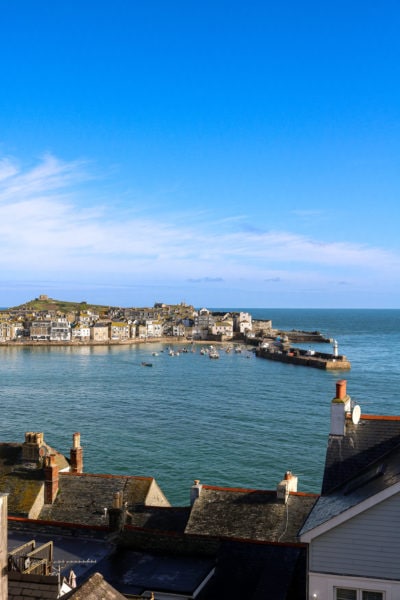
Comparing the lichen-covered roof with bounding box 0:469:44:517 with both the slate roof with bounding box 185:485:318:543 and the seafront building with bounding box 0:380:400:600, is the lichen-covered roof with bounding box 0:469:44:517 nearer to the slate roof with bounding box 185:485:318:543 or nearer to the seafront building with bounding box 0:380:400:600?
the seafront building with bounding box 0:380:400:600

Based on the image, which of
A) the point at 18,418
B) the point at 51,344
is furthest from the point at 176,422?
the point at 51,344

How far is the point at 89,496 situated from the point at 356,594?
51.8ft

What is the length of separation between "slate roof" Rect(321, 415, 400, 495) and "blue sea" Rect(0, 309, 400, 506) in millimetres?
25289

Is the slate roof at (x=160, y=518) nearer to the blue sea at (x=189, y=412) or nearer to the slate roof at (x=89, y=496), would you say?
the slate roof at (x=89, y=496)

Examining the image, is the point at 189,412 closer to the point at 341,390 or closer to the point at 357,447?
the point at 341,390

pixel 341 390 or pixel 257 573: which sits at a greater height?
pixel 341 390

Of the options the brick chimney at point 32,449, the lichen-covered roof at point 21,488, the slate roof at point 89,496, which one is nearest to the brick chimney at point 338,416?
the slate roof at point 89,496

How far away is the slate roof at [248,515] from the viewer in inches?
827

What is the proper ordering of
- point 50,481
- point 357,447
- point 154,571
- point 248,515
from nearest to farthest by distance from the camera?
1. point 357,447
2. point 154,571
3. point 248,515
4. point 50,481

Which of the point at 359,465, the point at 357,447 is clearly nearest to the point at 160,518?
the point at 357,447

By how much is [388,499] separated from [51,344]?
189m

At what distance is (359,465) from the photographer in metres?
14.0

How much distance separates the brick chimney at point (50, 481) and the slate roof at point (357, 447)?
13.8 meters

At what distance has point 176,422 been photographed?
220 ft
